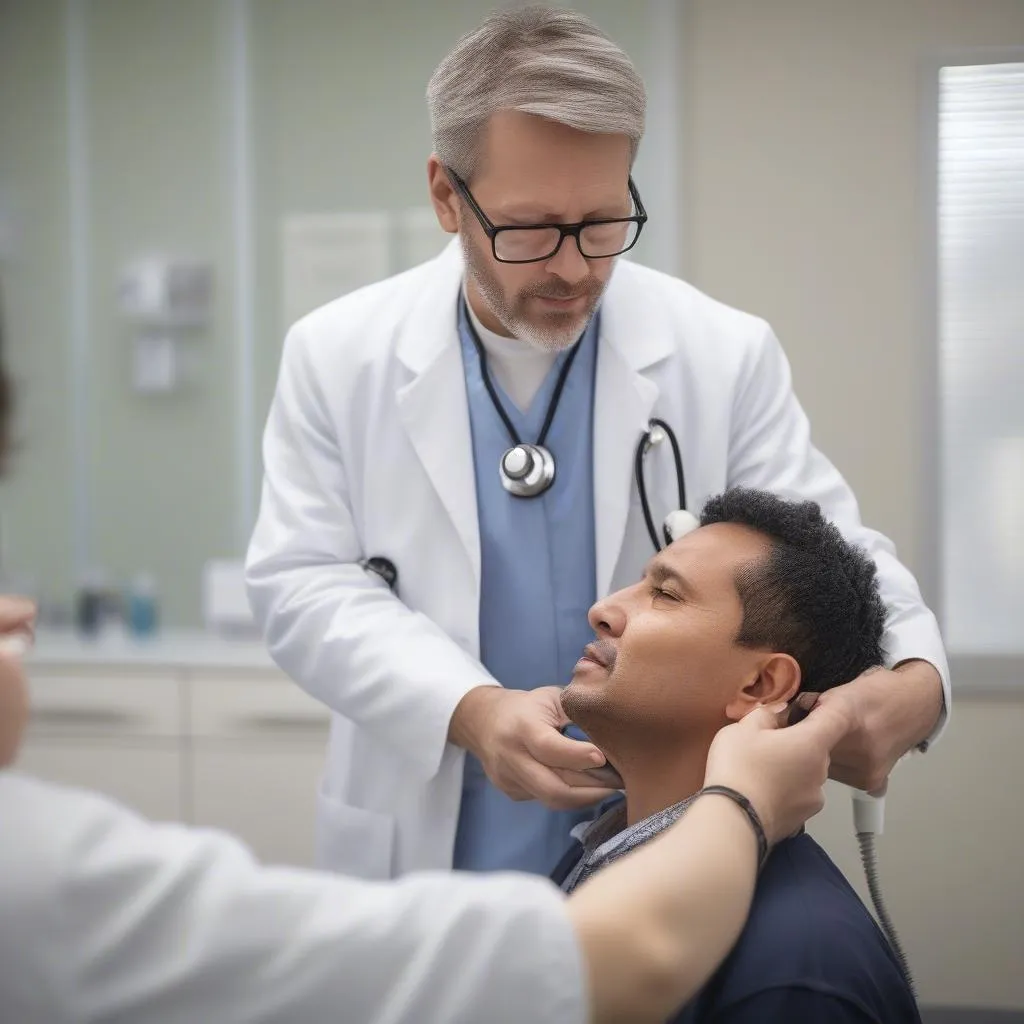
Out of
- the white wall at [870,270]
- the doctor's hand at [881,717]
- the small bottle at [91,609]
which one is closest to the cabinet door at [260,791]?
the small bottle at [91,609]

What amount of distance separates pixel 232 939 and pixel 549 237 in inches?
36.9

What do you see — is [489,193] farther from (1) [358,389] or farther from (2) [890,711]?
(2) [890,711]

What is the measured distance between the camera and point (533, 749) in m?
1.29

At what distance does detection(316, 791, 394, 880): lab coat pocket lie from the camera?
163cm

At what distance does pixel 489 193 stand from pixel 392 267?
2.11m

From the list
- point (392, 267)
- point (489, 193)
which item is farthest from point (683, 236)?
point (489, 193)

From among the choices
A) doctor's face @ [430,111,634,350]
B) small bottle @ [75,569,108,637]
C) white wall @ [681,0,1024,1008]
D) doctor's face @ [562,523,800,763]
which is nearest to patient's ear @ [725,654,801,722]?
doctor's face @ [562,523,800,763]

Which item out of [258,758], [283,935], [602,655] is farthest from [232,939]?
[258,758]

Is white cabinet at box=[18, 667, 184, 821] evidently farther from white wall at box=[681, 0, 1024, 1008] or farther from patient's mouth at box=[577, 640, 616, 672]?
patient's mouth at box=[577, 640, 616, 672]

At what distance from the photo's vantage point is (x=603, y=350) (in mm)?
1665

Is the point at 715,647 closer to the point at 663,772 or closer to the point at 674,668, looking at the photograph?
the point at 674,668

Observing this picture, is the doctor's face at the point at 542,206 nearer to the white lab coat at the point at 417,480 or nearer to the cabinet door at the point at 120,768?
the white lab coat at the point at 417,480

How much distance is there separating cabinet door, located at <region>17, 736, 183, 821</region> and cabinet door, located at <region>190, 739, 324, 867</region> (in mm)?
69

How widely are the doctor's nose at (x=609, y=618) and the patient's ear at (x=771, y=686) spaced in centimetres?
14
